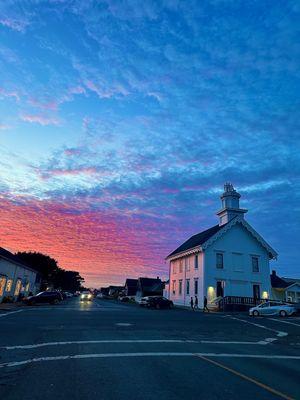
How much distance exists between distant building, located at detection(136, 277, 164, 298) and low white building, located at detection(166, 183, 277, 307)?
35.1 m

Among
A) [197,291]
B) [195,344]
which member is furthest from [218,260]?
[195,344]

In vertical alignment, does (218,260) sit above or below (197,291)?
above

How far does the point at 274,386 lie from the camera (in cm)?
718

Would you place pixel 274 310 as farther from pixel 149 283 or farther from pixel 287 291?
pixel 149 283

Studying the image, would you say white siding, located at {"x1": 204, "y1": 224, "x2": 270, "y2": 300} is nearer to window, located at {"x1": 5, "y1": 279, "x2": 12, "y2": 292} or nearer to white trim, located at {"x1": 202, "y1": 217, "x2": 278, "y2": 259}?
white trim, located at {"x1": 202, "y1": 217, "x2": 278, "y2": 259}

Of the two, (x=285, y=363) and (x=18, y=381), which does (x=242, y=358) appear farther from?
(x=18, y=381)

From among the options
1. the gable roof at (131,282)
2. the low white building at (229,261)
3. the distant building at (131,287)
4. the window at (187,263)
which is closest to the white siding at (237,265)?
the low white building at (229,261)

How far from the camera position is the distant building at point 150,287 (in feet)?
281

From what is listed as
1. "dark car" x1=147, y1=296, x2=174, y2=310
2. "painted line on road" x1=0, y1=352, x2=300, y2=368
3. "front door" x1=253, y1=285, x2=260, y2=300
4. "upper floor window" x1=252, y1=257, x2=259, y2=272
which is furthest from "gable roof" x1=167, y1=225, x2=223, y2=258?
"painted line on road" x1=0, y1=352, x2=300, y2=368

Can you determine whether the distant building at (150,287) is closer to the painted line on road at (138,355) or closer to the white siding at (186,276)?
the white siding at (186,276)

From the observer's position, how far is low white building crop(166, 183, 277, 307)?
1780 inches

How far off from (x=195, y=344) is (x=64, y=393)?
25.0 ft

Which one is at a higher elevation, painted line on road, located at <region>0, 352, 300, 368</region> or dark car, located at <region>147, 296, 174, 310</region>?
dark car, located at <region>147, 296, 174, 310</region>

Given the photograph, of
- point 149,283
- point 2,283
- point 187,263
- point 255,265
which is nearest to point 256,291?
point 255,265
